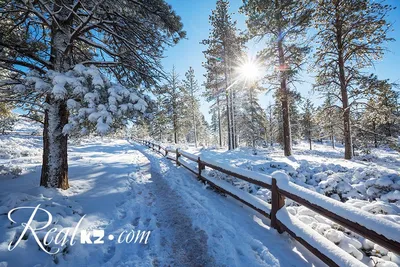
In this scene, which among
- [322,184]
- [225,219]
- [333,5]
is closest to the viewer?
[225,219]

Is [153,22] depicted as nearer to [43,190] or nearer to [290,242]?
[43,190]

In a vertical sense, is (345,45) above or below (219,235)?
above

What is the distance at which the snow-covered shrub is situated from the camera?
3967 mm

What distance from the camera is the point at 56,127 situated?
5.33 meters

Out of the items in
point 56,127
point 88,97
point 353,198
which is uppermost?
point 88,97

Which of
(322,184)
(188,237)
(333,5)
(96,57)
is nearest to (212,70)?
(333,5)

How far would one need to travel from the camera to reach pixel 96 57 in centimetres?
786

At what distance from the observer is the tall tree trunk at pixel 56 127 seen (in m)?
5.31

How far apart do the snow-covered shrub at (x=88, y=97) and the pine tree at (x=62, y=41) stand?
0.33m

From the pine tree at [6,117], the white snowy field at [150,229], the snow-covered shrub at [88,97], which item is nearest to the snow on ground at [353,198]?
the white snowy field at [150,229]

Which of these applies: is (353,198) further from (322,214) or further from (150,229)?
(150,229)

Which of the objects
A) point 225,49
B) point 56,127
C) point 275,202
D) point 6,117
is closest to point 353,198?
point 275,202

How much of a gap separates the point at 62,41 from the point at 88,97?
3114mm

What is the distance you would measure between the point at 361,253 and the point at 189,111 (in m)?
30.1
